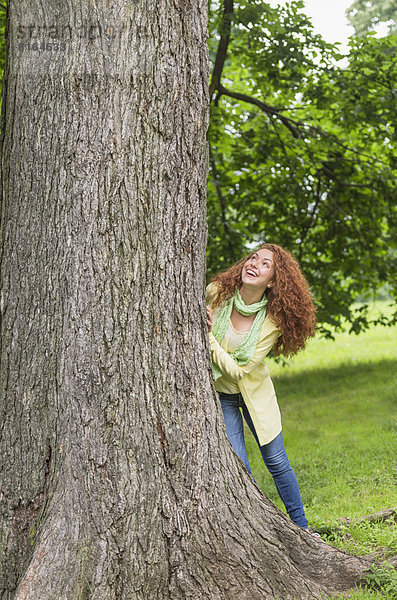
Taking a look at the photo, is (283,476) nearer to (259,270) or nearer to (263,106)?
(259,270)

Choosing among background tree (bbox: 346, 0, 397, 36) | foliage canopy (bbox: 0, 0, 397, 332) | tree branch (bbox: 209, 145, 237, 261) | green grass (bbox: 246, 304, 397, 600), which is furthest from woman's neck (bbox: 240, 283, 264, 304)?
background tree (bbox: 346, 0, 397, 36)

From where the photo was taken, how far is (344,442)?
23.7 ft

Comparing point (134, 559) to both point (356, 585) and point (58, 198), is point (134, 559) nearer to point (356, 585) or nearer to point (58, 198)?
point (356, 585)

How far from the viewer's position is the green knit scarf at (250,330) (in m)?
3.89

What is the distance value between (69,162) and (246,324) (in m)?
1.70

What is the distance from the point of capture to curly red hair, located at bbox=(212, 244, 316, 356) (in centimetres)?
400

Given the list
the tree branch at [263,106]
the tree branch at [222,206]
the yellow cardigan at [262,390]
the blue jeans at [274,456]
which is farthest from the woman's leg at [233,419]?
the tree branch at [222,206]

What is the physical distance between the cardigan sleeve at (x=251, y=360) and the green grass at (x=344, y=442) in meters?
1.12

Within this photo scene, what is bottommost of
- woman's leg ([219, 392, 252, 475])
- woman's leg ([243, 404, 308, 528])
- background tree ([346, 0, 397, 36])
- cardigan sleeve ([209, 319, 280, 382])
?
woman's leg ([243, 404, 308, 528])

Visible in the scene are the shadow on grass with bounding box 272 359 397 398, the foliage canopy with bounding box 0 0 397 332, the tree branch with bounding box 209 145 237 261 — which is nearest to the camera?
the foliage canopy with bounding box 0 0 397 332

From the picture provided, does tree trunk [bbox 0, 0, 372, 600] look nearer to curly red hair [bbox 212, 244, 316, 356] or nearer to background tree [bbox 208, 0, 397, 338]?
curly red hair [bbox 212, 244, 316, 356]

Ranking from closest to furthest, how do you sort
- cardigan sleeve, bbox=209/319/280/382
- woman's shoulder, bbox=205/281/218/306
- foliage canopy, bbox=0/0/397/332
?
cardigan sleeve, bbox=209/319/280/382, woman's shoulder, bbox=205/281/218/306, foliage canopy, bbox=0/0/397/332

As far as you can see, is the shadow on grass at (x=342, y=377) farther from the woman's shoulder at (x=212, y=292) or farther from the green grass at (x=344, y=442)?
the woman's shoulder at (x=212, y=292)

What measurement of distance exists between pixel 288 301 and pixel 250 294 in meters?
0.26
